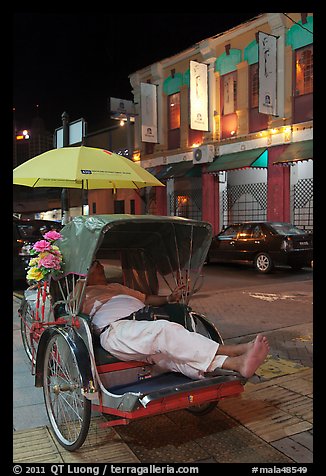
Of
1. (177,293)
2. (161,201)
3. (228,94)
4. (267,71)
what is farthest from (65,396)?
(161,201)

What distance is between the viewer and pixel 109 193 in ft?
91.4

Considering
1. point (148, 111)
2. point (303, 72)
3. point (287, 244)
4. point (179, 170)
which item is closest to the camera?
point (287, 244)

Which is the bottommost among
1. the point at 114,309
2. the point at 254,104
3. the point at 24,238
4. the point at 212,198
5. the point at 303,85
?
the point at 114,309

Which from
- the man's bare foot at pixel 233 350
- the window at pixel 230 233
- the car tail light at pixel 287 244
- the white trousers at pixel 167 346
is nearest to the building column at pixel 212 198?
the window at pixel 230 233

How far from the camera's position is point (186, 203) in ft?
76.6

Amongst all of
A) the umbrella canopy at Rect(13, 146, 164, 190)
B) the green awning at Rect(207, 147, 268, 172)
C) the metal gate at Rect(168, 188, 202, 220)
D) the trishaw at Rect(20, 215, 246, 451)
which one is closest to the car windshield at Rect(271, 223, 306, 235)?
the green awning at Rect(207, 147, 268, 172)

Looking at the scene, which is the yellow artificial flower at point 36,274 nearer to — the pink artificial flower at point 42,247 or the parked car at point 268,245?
the pink artificial flower at point 42,247

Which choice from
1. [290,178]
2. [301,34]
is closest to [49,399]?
[290,178]

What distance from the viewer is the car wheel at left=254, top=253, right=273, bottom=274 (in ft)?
44.8

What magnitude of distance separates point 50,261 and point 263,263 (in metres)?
10.9

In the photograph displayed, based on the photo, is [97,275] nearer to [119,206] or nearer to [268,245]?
[268,245]

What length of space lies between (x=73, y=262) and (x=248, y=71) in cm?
1740

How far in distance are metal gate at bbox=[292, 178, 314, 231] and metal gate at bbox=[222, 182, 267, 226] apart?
1.55 m

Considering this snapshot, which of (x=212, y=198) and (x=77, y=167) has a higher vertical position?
(x=212, y=198)
